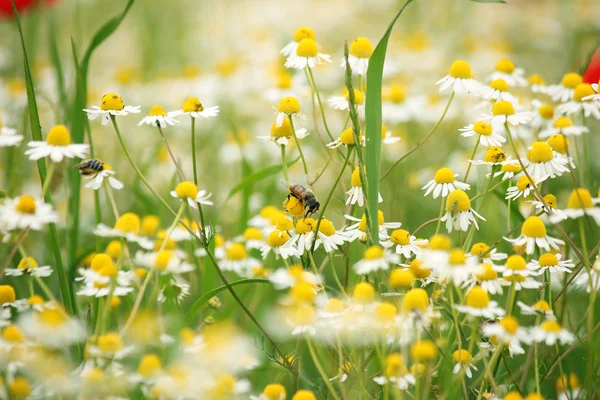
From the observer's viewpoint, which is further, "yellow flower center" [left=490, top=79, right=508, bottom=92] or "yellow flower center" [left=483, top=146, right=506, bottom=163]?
"yellow flower center" [left=490, top=79, right=508, bottom=92]

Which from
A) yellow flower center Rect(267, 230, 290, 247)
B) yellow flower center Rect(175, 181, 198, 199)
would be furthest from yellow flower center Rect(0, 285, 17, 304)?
yellow flower center Rect(267, 230, 290, 247)

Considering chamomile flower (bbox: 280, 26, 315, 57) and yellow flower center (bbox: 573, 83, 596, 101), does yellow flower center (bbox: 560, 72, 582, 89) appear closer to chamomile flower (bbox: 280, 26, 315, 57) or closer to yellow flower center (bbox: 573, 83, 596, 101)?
yellow flower center (bbox: 573, 83, 596, 101)

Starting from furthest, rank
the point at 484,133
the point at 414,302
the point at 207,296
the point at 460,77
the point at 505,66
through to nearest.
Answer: the point at 505,66 → the point at 460,77 → the point at 484,133 → the point at 207,296 → the point at 414,302

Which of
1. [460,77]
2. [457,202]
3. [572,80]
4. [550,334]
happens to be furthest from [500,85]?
[550,334]

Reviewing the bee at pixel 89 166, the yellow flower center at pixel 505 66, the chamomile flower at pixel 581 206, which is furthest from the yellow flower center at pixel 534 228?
the bee at pixel 89 166

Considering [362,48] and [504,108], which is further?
[362,48]

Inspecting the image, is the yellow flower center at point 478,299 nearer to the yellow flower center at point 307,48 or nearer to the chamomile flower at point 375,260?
the chamomile flower at point 375,260

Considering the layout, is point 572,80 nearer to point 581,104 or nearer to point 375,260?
point 581,104
